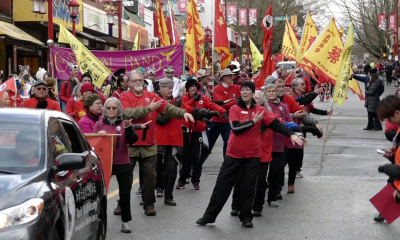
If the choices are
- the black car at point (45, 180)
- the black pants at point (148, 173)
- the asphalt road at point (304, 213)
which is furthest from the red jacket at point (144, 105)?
the black car at point (45, 180)

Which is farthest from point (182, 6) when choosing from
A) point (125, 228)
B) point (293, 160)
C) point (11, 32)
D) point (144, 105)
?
point (125, 228)

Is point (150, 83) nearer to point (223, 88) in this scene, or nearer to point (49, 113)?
point (223, 88)

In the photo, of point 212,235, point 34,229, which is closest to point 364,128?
point 212,235

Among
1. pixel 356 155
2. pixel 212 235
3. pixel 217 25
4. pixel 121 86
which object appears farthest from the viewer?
pixel 217 25

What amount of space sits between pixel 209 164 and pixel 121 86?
3128mm

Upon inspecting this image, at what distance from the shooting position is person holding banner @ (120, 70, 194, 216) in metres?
9.99

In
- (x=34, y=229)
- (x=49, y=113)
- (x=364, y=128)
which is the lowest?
(x=364, y=128)

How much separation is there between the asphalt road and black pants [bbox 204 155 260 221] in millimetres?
194

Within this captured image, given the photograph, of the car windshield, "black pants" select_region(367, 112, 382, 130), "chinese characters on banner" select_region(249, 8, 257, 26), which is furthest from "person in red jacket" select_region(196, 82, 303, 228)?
"chinese characters on banner" select_region(249, 8, 257, 26)

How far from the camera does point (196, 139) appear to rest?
12594 millimetres

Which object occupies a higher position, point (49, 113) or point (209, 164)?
point (49, 113)

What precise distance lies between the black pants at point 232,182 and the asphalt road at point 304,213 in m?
0.19

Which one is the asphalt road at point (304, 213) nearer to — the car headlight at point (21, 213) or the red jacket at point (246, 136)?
the red jacket at point (246, 136)

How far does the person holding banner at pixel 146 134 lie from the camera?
9992 mm
